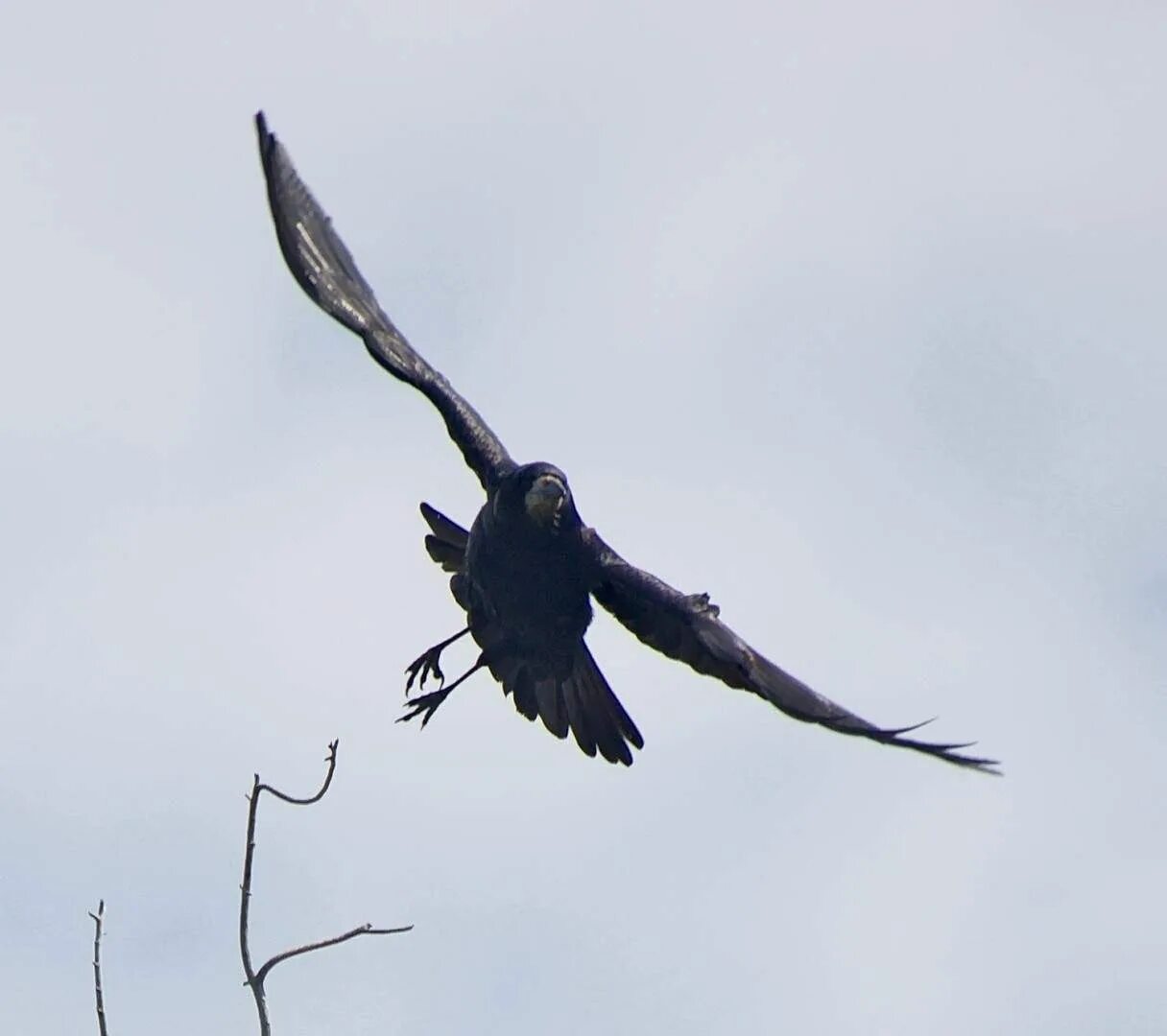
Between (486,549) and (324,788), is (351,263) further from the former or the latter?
(324,788)

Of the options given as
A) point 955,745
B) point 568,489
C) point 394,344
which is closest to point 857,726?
point 955,745

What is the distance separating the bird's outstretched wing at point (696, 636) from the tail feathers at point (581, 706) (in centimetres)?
56

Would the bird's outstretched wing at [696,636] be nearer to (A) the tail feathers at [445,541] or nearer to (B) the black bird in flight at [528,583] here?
(B) the black bird in flight at [528,583]

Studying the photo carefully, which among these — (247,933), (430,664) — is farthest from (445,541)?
(247,933)

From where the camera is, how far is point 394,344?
13.3m

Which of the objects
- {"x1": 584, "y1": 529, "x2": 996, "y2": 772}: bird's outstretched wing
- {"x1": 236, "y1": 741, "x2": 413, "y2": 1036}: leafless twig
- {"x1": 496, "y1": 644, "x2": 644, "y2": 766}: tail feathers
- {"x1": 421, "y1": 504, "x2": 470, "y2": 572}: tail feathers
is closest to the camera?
{"x1": 236, "y1": 741, "x2": 413, "y2": 1036}: leafless twig

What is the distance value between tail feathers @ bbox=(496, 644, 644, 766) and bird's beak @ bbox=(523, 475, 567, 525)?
1096 millimetres

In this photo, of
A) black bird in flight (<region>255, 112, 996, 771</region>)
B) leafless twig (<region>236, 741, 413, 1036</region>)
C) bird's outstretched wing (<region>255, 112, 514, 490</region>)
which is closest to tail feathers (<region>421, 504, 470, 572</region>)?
black bird in flight (<region>255, 112, 996, 771</region>)

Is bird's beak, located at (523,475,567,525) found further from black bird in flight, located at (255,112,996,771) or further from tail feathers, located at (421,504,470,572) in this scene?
tail feathers, located at (421,504,470,572)

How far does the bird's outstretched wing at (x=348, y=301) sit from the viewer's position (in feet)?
41.5

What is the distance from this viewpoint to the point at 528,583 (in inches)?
476

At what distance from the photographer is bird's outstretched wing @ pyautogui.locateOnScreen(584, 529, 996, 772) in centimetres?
1114

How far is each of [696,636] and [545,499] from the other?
1.08 m

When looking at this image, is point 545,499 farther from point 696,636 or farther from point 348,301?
point 348,301
